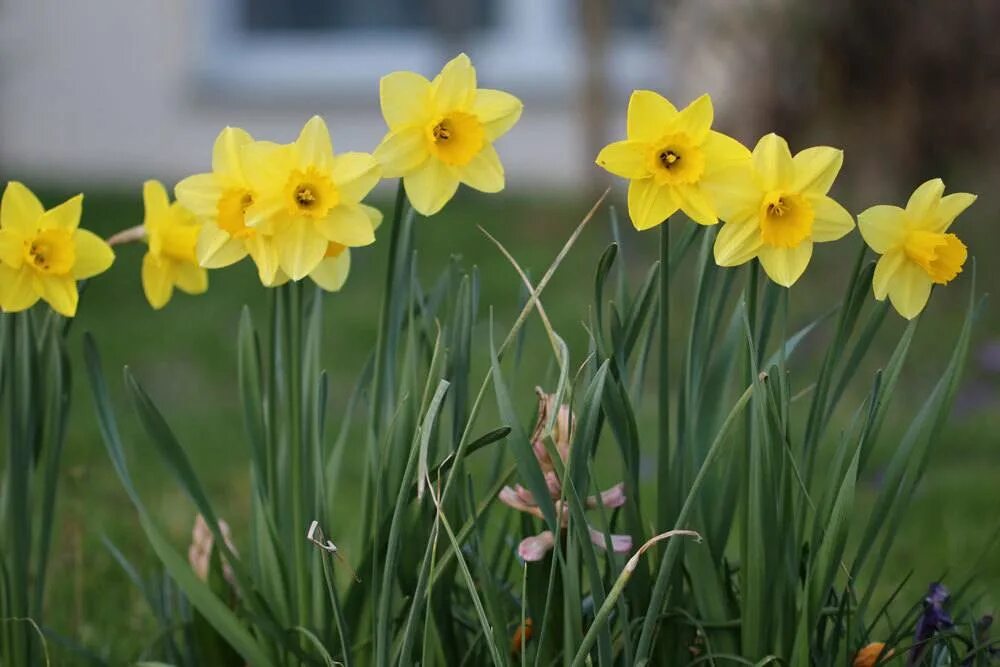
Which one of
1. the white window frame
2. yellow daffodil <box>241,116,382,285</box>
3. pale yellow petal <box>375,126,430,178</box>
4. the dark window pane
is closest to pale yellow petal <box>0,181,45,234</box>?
yellow daffodil <box>241,116,382,285</box>

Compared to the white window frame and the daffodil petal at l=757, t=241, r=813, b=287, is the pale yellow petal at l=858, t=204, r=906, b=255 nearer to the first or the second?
the daffodil petal at l=757, t=241, r=813, b=287

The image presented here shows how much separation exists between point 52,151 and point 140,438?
5.44 meters

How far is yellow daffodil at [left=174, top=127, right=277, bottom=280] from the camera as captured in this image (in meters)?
1.21

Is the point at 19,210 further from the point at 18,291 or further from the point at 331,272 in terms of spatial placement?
the point at 331,272

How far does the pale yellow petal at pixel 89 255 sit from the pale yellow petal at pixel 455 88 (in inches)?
13.7

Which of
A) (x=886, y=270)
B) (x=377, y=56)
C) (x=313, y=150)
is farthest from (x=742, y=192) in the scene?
(x=377, y=56)

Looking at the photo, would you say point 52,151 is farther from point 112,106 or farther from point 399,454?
point 399,454

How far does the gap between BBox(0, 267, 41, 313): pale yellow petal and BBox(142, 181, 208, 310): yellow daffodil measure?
0.12 m

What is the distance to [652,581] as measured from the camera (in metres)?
1.25

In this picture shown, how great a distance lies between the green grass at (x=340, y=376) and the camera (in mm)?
2059

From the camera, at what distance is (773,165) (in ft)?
3.66

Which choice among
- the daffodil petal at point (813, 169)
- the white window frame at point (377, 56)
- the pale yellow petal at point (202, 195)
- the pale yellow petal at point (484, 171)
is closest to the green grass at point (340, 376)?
the pale yellow petal at point (484, 171)

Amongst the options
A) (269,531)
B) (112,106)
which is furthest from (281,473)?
(112,106)

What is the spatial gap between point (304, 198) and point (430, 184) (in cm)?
11
